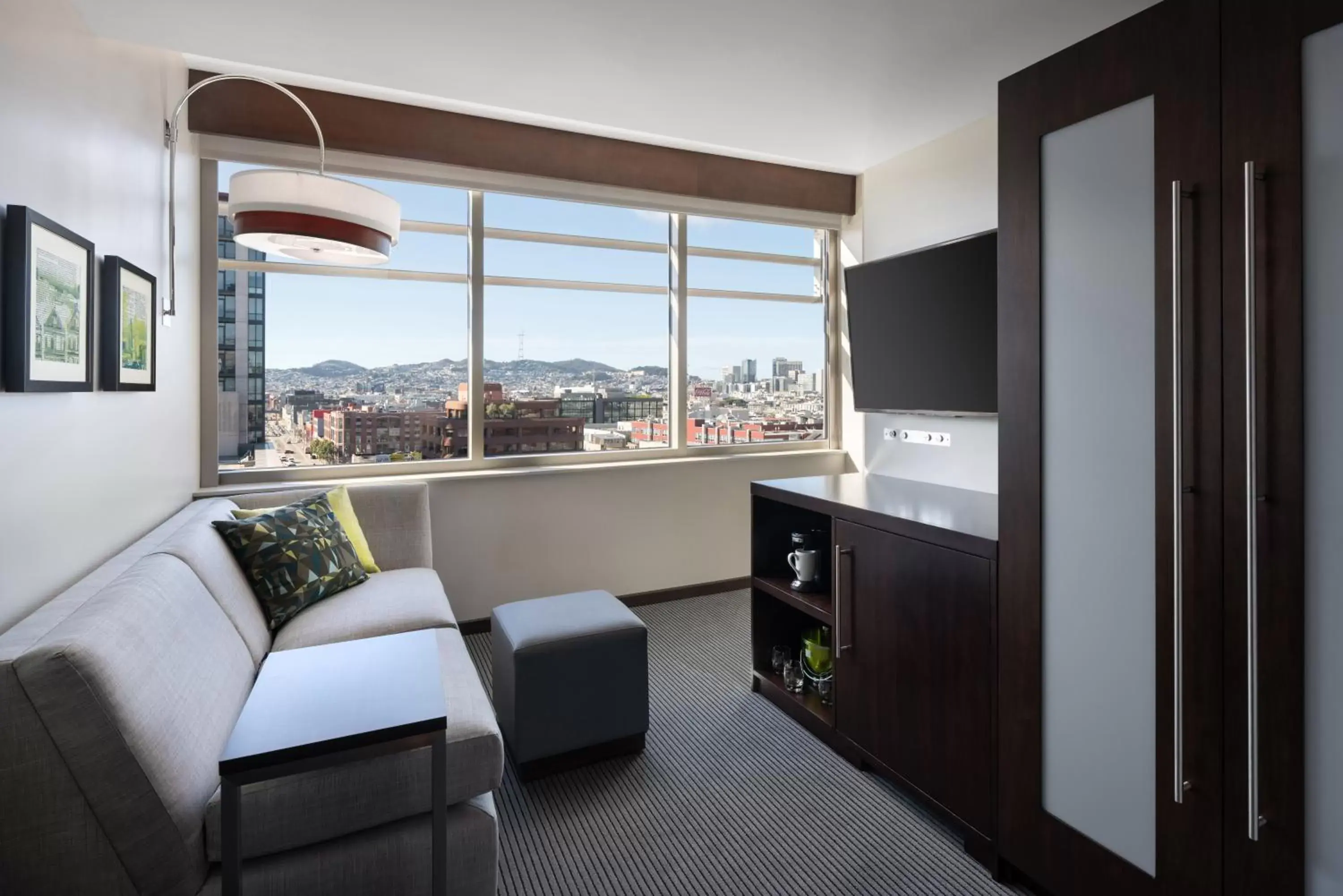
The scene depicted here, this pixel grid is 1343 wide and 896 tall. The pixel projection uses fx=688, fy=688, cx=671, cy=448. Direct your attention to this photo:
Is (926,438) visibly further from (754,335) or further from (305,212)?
(305,212)

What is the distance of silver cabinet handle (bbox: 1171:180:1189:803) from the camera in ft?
4.57

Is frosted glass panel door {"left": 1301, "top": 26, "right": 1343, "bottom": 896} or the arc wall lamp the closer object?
frosted glass panel door {"left": 1301, "top": 26, "right": 1343, "bottom": 896}

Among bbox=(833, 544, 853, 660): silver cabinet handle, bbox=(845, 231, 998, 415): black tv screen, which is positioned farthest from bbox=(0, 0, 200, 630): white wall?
bbox=(845, 231, 998, 415): black tv screen

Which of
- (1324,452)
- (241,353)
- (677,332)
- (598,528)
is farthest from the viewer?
(677,332)

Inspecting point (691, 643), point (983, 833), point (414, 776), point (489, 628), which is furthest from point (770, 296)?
point (414, 776)

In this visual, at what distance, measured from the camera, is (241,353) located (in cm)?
342

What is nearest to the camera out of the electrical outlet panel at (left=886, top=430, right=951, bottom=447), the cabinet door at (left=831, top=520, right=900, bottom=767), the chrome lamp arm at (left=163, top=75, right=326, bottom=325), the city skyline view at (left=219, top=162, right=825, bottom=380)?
the cabinet door at (left=831, top=520, right=900, bottom=767)

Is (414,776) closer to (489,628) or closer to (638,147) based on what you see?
(489,628)

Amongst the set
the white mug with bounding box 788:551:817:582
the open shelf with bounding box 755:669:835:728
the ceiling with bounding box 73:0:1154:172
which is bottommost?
the open shelf with bounding box 755:669:835:728

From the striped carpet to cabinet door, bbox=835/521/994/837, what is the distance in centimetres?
16

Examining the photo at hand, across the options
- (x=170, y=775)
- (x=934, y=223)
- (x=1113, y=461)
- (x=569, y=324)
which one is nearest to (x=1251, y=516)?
(x=1113, y=461)

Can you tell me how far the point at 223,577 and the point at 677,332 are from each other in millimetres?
2963

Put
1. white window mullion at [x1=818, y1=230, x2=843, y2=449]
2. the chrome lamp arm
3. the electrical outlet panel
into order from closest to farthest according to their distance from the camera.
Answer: the chrome lamp arm → the electrical outlet panel → white window mullion at [x1=818, y1=230, x2=843, y2=449]

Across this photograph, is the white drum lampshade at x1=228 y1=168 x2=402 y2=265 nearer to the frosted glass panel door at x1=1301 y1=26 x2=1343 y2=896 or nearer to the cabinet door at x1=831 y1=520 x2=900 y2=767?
the cabinet door at x1=831 y1=520 x2=900 y2=767
